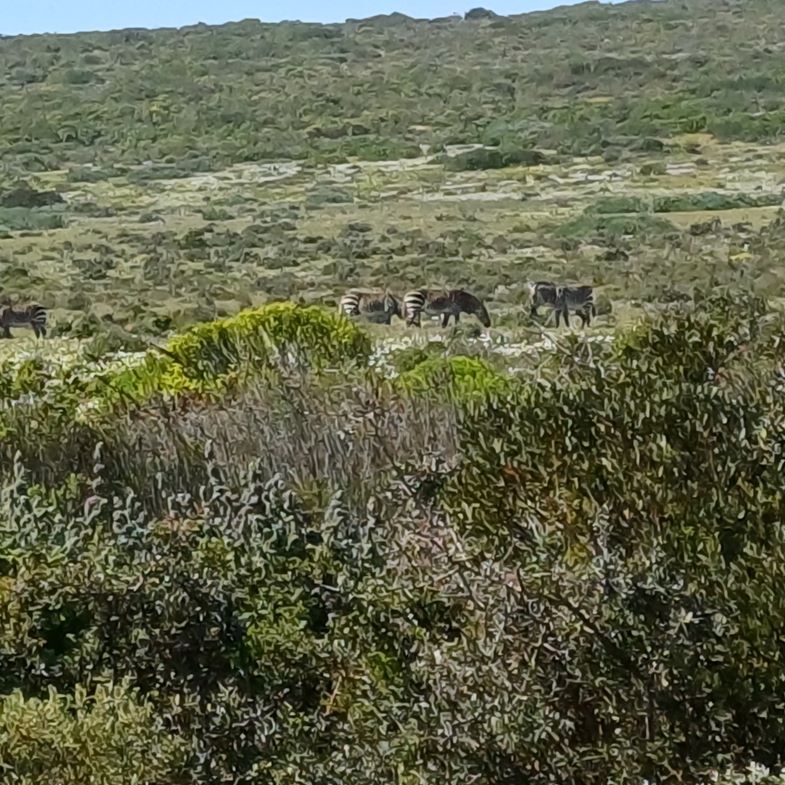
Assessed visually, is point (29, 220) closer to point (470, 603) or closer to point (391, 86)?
point (391, 86)

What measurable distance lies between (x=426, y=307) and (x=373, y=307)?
837 millimetres

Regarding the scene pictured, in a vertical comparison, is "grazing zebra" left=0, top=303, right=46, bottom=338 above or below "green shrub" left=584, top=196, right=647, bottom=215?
above

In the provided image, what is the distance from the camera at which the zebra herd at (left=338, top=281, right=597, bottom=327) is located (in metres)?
23.4

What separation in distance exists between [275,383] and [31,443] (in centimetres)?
146

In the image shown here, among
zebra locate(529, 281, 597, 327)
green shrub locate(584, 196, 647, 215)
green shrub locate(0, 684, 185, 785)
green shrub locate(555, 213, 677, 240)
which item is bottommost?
green shrub locate(584, 196, 647, 215)

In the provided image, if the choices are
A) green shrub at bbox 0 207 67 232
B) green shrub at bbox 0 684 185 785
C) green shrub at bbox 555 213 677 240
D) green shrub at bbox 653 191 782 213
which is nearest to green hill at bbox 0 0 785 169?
green shrub at bbox 0 207 67 232

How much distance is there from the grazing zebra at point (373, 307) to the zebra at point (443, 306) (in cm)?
27

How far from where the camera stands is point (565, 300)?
77.8 feet

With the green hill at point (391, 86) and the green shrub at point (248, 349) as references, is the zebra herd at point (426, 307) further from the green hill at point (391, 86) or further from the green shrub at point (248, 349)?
the green hill at point (391, 86)

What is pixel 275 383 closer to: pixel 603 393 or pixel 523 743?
pixel 603 393

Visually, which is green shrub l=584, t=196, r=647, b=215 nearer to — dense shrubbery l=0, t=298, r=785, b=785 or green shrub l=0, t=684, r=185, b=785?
dense shrubbery l=0, t=298, r=785, b=785

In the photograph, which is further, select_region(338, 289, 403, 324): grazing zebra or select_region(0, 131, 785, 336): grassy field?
select_region(0, 131, 785, 336): grassy field

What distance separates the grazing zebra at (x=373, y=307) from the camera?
23.8 metres

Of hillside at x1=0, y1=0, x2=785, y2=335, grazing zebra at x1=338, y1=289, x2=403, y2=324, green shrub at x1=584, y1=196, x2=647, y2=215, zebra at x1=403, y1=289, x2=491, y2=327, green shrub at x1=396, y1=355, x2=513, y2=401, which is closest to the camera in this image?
green shrub at x1=396, y1=355, x2=513, y2=401
